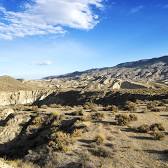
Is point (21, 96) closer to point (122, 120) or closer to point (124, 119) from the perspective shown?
point (124, 119)

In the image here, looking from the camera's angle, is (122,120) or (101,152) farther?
(122,120)

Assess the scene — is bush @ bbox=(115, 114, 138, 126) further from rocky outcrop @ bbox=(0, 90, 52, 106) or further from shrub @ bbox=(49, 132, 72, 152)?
rocky outcrop @ bbox=(0, 90, 52, 106)

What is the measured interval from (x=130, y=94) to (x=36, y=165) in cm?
4868

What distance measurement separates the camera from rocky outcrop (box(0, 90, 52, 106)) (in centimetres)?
12860

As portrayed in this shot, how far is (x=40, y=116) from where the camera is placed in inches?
1538

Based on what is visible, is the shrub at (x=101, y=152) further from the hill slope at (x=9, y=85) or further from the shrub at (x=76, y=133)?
the hill slope at (x=9, y=85)

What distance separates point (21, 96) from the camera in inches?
5300

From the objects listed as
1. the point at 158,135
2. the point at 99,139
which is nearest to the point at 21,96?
the point at 99,139

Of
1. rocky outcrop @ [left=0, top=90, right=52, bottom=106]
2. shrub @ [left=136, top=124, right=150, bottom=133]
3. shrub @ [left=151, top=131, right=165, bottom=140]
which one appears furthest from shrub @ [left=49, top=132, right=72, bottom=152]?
rocky outcrop @ [left=0, top=90, right=52, bottom=106]

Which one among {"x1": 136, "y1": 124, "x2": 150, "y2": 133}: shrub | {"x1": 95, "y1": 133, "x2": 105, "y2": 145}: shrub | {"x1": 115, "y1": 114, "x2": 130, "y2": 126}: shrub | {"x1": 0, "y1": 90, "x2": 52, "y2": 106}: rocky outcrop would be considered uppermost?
{"x1": 115, "y1": 114, "x2": 130, "y2": 126}: shrub

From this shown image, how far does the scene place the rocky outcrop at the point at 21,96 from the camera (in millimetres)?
128600

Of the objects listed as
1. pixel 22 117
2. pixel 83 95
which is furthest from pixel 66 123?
A: pixel 83 95

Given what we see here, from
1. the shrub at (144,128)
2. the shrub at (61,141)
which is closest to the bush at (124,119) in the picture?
the shrub at (144,128)

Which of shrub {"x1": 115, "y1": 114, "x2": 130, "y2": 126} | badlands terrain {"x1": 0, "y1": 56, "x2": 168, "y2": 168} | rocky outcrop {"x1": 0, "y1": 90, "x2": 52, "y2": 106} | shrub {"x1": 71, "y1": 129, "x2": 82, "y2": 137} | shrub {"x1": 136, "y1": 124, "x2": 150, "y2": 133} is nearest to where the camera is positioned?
badlands terrain {"x1": 0, "y1": 56, "x2": 168, "y2": 168}
